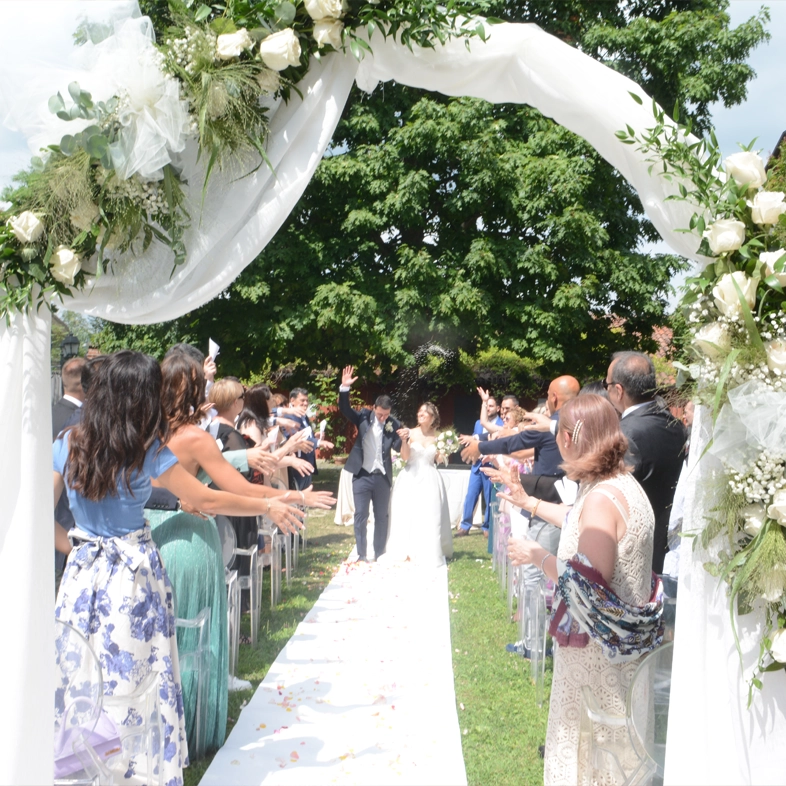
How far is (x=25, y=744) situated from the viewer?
8.85 feet

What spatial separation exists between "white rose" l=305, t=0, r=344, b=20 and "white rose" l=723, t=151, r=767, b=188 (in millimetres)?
1467

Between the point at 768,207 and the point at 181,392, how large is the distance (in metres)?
2.83

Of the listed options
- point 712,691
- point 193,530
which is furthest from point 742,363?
point 193,530

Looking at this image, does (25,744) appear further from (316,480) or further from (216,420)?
(316,480)

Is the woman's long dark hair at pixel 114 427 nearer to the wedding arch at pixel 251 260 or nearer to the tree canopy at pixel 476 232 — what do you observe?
the wedding arch at pixel 251 260

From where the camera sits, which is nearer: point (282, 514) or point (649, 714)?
point (649, 714)

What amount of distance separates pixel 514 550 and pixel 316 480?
53.0 feet

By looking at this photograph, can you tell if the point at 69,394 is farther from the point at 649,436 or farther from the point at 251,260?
the point at 649,436

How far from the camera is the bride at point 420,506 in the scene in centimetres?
1009

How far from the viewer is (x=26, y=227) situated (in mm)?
2820

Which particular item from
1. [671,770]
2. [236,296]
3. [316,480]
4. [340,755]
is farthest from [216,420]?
[316,480]

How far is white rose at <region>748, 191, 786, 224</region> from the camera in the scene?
8.66 ft

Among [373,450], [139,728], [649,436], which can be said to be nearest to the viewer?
[139,728]

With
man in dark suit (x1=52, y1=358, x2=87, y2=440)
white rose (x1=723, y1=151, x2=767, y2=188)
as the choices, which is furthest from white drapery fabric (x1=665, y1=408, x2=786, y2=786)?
man in dark suit (x1=52, y1=358, x2=87, y2=440)
